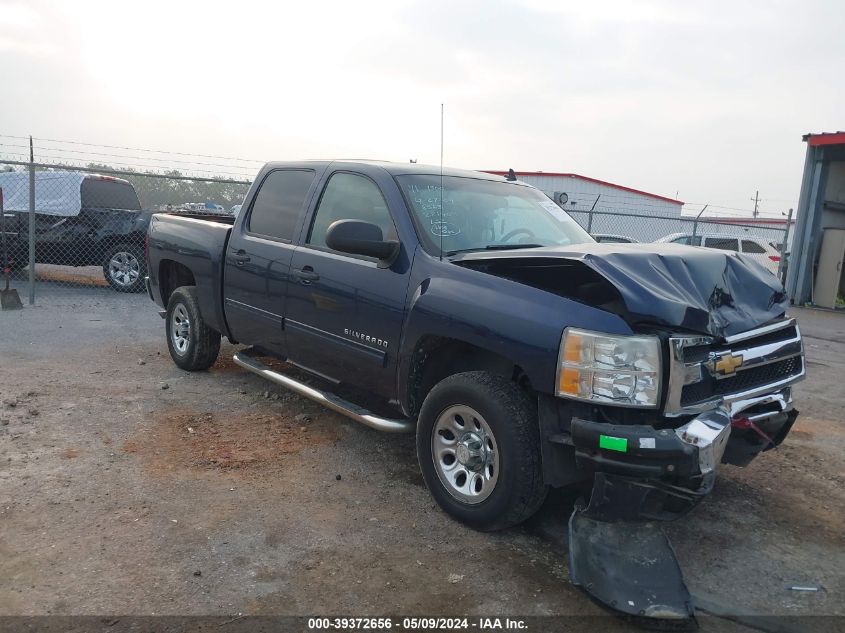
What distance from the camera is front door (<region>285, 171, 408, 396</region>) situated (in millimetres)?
4055

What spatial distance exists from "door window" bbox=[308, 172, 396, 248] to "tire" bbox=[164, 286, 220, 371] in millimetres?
1927

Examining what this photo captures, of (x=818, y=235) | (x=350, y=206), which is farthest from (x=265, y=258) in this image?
(x=818, y=235)

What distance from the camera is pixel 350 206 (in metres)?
4.61

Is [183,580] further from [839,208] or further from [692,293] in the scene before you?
[839,208]

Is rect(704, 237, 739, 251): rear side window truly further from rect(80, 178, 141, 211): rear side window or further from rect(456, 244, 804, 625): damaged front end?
rect(456, 244, 804, 625): damaged front end

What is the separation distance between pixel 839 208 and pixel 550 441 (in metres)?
15.9

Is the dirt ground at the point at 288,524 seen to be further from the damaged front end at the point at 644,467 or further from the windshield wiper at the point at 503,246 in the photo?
the windshield wiper at the point at 503,246

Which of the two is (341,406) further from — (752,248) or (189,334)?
(752,248)

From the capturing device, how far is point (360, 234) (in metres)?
3.87

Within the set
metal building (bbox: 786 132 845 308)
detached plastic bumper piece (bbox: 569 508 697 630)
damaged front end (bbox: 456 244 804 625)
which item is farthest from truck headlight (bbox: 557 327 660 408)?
metal building (bbox: 786 132 845 308)

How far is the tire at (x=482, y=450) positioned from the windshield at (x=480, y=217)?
94 centimetres

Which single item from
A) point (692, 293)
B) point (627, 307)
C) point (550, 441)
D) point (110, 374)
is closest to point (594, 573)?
point (550, 441)

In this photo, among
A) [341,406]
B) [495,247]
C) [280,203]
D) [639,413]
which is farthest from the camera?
[280,203]

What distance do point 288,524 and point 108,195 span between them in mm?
9797
